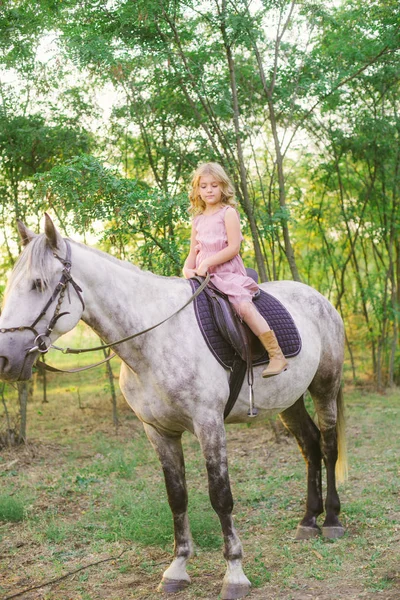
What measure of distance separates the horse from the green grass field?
0.42 meters

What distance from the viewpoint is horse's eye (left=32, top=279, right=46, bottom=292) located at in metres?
2.94

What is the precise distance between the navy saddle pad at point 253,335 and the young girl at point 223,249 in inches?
4.2

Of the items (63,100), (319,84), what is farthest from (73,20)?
(319,84)

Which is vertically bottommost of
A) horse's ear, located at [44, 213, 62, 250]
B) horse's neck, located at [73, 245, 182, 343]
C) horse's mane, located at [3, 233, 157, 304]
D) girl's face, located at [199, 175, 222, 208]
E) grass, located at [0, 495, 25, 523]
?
grass, located at [0, 495, 25, 523]

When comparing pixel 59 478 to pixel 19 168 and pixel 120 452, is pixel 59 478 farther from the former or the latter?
pixel 19 168

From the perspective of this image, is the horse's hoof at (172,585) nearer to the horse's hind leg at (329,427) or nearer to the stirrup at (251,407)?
the stirrup at (251,407)

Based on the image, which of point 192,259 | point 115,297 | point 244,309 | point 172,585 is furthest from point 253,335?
point 172,585

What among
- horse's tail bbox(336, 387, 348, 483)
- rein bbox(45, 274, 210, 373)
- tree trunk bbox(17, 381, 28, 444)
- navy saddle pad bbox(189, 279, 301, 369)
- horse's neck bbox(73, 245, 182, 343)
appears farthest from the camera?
tree trunk bbox(17, 381, 28, 444)

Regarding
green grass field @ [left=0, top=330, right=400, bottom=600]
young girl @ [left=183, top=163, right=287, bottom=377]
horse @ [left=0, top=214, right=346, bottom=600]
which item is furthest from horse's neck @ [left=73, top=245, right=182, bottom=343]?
green grass field @ [left=0, top=330, right=400, bottom=600]

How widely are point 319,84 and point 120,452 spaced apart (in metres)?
4.99

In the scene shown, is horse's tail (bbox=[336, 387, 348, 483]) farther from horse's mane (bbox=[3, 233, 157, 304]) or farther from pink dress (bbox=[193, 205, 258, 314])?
horse's mane (bbox=[3, 233, 157, 304])

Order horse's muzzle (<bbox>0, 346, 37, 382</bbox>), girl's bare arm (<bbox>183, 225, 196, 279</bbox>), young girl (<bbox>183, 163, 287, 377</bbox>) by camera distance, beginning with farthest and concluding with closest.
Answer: girl's bare arm (<bbox>183, 225, 196, 279</bbox>) < young girl (<bbox>183, 163, 287, 377</bbox>) < horse's muzzle (<bbox>0, 346, 37, 382</bbox>)

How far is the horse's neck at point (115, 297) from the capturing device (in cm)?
324

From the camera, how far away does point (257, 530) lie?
4.53m
